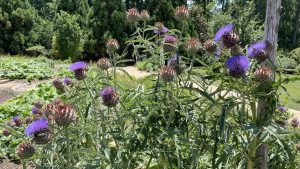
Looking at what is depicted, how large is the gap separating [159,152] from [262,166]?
673 mm

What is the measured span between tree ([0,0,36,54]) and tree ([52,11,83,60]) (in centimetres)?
219

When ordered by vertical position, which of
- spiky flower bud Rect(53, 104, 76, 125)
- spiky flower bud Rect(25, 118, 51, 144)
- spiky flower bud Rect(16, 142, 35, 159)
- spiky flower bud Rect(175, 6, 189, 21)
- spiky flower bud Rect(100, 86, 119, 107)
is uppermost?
spiky flower bud Rect(175, 6, 189, 21)

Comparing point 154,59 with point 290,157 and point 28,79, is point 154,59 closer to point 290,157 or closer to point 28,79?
point 290,157

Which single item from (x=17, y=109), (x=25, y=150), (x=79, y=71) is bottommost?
(x=17, y=109)

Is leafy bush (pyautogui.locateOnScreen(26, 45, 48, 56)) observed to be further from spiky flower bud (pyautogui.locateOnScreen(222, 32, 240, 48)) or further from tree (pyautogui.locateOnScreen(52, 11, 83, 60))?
spiky flower bud (pyautogui.locateOnScreen(222, 32, 240, 48))

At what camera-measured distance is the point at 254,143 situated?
6.15ft

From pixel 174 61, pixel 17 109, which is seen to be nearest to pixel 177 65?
pixel 174 61

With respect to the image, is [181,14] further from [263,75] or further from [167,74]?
[263,75]

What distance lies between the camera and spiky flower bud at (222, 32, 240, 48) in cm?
193

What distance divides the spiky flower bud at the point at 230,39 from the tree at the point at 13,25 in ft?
58.5

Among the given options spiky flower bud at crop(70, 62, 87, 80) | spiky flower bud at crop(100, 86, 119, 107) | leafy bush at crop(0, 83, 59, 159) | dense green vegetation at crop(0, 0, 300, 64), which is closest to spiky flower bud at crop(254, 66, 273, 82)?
spiky flower bud at crop(100, 86, 119, 107)

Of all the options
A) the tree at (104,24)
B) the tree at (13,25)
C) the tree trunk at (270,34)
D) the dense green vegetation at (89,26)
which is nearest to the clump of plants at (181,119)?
the tree trunk at (270,34)

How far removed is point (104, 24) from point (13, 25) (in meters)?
4.52

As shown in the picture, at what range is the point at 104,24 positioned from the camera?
60.3 ft
